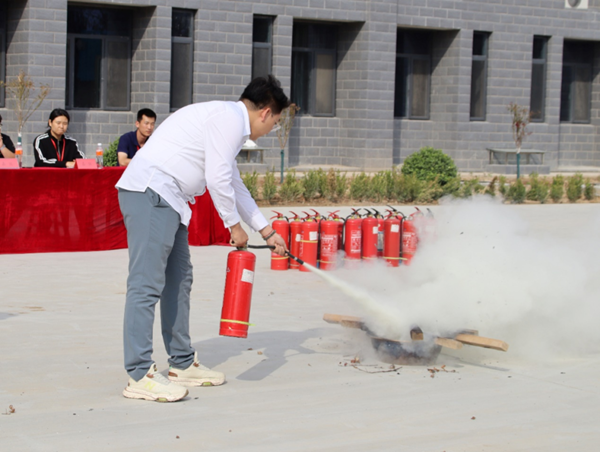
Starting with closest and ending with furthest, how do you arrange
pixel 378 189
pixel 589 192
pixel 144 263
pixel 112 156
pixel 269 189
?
pixel 144 263 → pixel 269 189 → pixel 112 156 → pixel 378 189 → pixel 589 192

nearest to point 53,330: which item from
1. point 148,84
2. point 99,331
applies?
point 99,331

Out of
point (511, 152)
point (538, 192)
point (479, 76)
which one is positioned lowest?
point (538, 192)

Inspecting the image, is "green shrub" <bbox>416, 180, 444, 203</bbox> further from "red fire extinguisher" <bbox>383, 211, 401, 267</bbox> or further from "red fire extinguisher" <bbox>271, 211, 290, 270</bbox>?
"red fire extinguisher" <bbox>271, 211, 290, 270</bbox>

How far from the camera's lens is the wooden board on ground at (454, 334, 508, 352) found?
19.4 ft

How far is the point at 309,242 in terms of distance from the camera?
10.5 metres

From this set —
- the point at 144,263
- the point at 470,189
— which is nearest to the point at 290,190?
the point at 470,189

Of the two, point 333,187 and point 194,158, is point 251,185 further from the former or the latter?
point 194,158

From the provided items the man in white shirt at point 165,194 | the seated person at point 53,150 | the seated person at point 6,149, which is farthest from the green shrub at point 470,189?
the man in white shirt at point 165,194

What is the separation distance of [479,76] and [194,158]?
2475 centimetres

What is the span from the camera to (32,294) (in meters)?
8.69

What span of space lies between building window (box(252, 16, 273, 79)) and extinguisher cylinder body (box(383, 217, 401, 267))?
14524mm

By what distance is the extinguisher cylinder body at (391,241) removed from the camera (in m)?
10.9

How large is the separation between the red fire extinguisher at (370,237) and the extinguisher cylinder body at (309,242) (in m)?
0.71

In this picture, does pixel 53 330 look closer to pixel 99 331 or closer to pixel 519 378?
pixel 99 331
